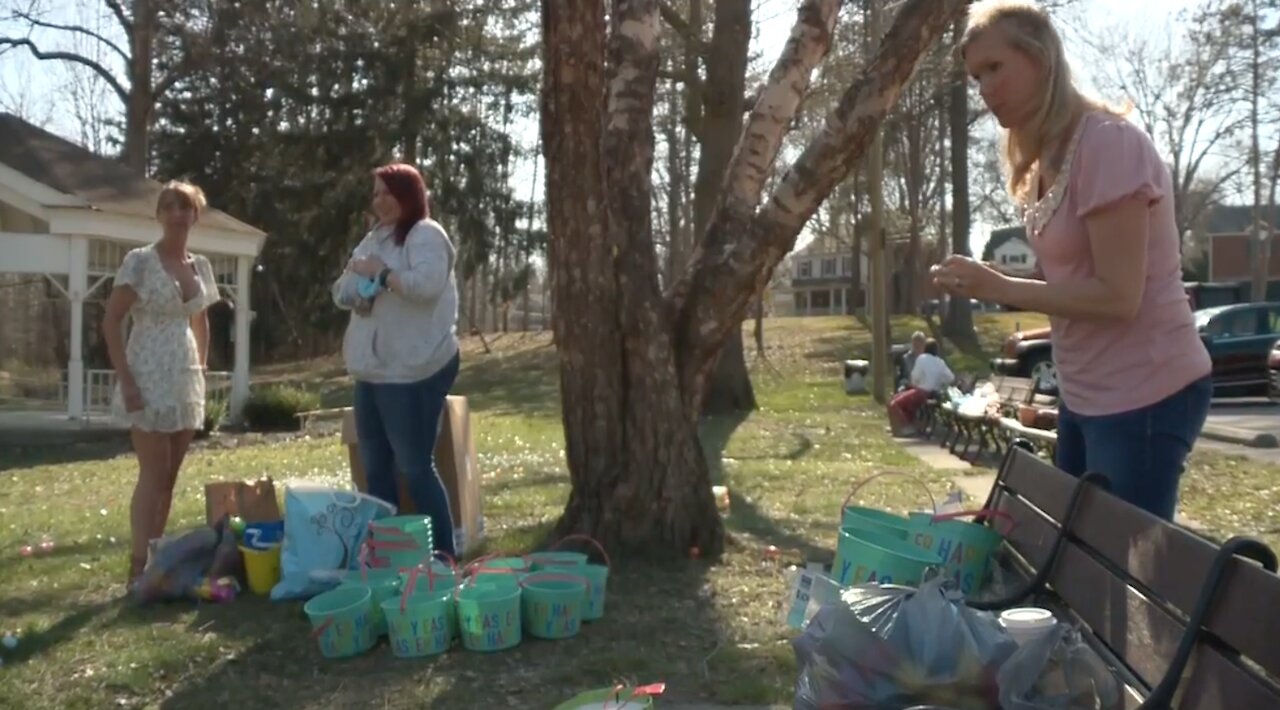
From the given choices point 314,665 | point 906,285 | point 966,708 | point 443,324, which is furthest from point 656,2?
point 906,285

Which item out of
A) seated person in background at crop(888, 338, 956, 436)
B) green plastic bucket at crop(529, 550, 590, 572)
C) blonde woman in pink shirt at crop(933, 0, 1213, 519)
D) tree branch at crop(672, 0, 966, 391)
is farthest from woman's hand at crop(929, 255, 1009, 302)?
seated person in background at crop(888, 338, 956, 436)

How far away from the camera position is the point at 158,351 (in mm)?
6324

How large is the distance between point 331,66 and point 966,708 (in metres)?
34.8

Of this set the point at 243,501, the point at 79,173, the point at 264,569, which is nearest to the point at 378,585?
the point at 264,569

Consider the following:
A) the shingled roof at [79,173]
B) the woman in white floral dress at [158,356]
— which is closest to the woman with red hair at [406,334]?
the woman in white floral dress at [158,356]

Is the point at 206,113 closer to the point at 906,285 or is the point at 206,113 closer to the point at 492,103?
the point at 492,103

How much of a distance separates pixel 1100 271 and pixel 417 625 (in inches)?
115

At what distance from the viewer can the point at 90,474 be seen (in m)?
13.5

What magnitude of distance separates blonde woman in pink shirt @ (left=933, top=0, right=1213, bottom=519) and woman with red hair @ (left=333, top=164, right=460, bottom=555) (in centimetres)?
A: 325

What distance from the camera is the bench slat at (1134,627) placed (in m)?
2.23

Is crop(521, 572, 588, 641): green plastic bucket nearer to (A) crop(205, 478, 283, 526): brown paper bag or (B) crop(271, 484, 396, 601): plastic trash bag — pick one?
(B) crop(271, 484, 396, 601): plastic trash bag

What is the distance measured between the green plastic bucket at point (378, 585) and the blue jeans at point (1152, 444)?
2902 millimetres

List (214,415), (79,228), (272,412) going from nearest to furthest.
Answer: (79,228) < (214,415) < (272,412)

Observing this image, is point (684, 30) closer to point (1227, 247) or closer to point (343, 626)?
point (343, 626)
